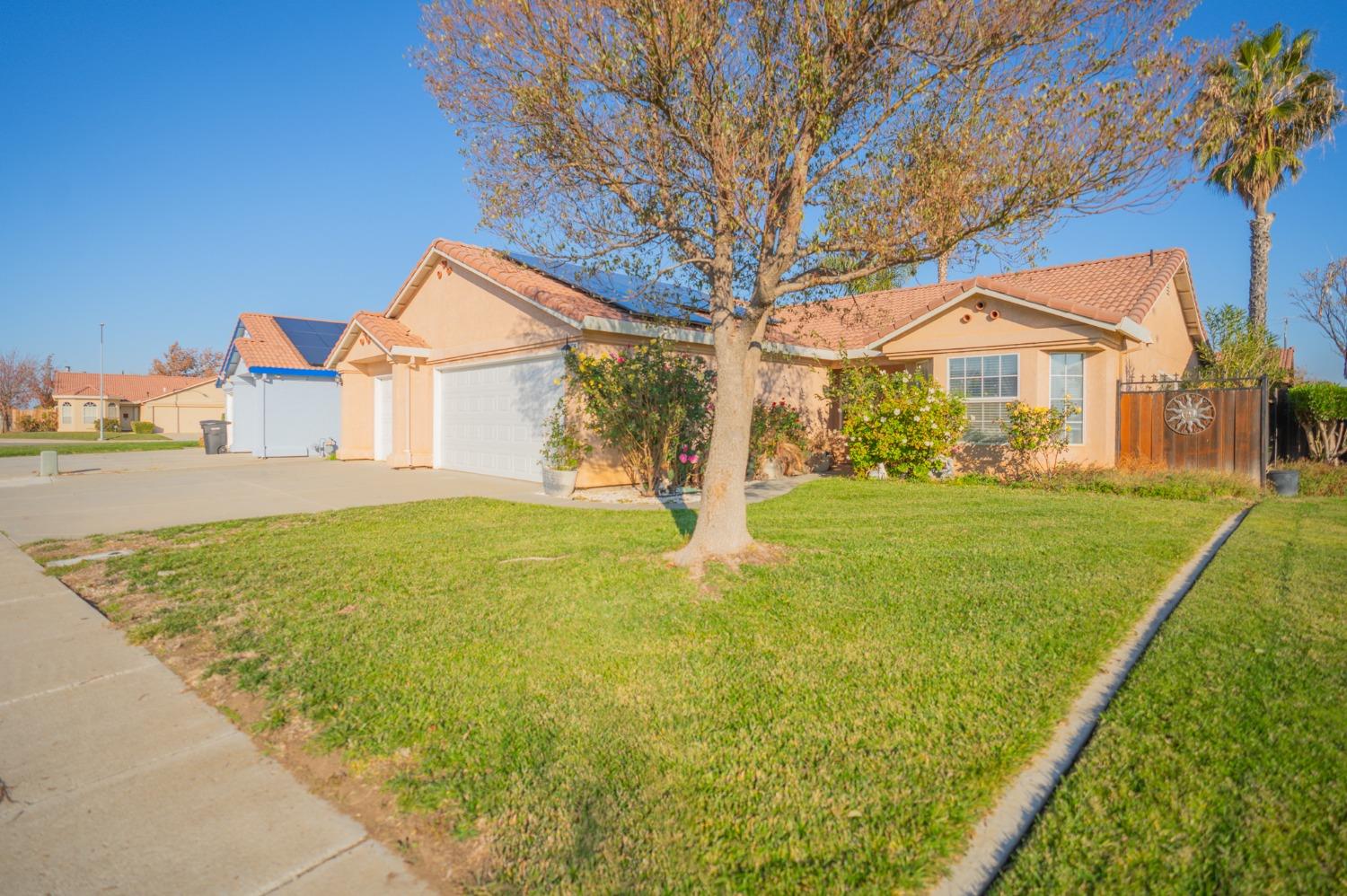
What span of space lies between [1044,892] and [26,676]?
18.0 feet

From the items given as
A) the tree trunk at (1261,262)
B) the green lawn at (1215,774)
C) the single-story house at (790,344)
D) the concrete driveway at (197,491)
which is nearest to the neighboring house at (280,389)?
the concrete driveway at (197,491)

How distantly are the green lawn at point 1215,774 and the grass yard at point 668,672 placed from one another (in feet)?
0.99

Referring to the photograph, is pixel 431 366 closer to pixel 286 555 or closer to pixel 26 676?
pixel 286 555

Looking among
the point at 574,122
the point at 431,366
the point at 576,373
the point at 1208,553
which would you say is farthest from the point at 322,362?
the point at 1208,553

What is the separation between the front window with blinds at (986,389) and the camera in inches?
550

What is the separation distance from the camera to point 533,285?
13.3m

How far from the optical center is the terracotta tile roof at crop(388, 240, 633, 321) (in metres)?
12.2

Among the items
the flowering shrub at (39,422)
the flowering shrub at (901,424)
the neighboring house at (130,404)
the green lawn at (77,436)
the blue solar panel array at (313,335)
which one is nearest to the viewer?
the flowering shrub at (901,424)

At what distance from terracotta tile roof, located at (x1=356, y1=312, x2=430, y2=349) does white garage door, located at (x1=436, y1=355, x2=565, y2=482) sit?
102 centimetres

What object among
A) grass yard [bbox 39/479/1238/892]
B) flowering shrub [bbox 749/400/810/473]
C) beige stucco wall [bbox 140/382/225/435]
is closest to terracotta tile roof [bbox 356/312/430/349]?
flowering shrub [bbox 749/400/810/473]

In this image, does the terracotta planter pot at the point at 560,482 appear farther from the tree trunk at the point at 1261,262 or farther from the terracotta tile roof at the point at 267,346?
the tree trunk at the point at 1261,262

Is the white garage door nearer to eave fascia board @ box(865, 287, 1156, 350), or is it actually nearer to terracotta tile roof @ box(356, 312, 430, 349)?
terracotta tile roof @ box(356, 312, 430, 349)

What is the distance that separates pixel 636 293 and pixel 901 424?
24.7 feet

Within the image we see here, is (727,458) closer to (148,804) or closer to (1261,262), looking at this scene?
(148,804)
